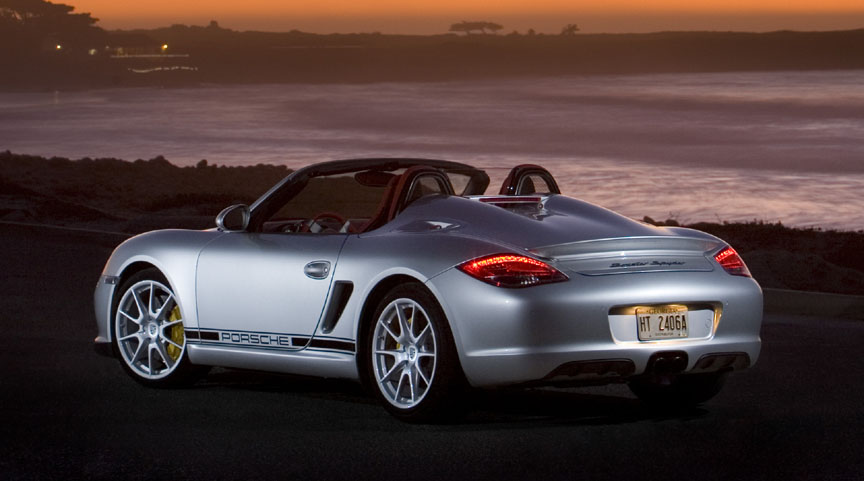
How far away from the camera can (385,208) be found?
845cm

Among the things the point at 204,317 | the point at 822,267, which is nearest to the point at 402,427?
the point at 204,317

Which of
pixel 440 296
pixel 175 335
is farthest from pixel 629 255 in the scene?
pixel 175 335

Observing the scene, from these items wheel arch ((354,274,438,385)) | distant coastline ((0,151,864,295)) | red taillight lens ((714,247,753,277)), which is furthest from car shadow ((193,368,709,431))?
distant coastline ((0,151,864,295))

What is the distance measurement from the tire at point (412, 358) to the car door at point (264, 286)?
449 millimetres

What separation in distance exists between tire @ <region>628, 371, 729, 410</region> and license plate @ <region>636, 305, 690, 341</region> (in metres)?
0.73

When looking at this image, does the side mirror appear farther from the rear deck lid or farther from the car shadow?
the rear deck lid

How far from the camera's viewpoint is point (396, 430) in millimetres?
7879

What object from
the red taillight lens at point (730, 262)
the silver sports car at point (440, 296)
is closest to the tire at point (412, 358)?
the silver sports car at point (440, 296)

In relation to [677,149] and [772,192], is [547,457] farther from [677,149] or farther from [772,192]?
[677,149]

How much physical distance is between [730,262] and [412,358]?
1682 mm

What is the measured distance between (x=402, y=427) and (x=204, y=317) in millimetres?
1666

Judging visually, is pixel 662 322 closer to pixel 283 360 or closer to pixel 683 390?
pixel 683 390

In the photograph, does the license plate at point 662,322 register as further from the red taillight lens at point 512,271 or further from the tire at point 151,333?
the tire at point 151,333

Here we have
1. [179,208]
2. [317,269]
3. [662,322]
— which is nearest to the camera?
[662,322]
